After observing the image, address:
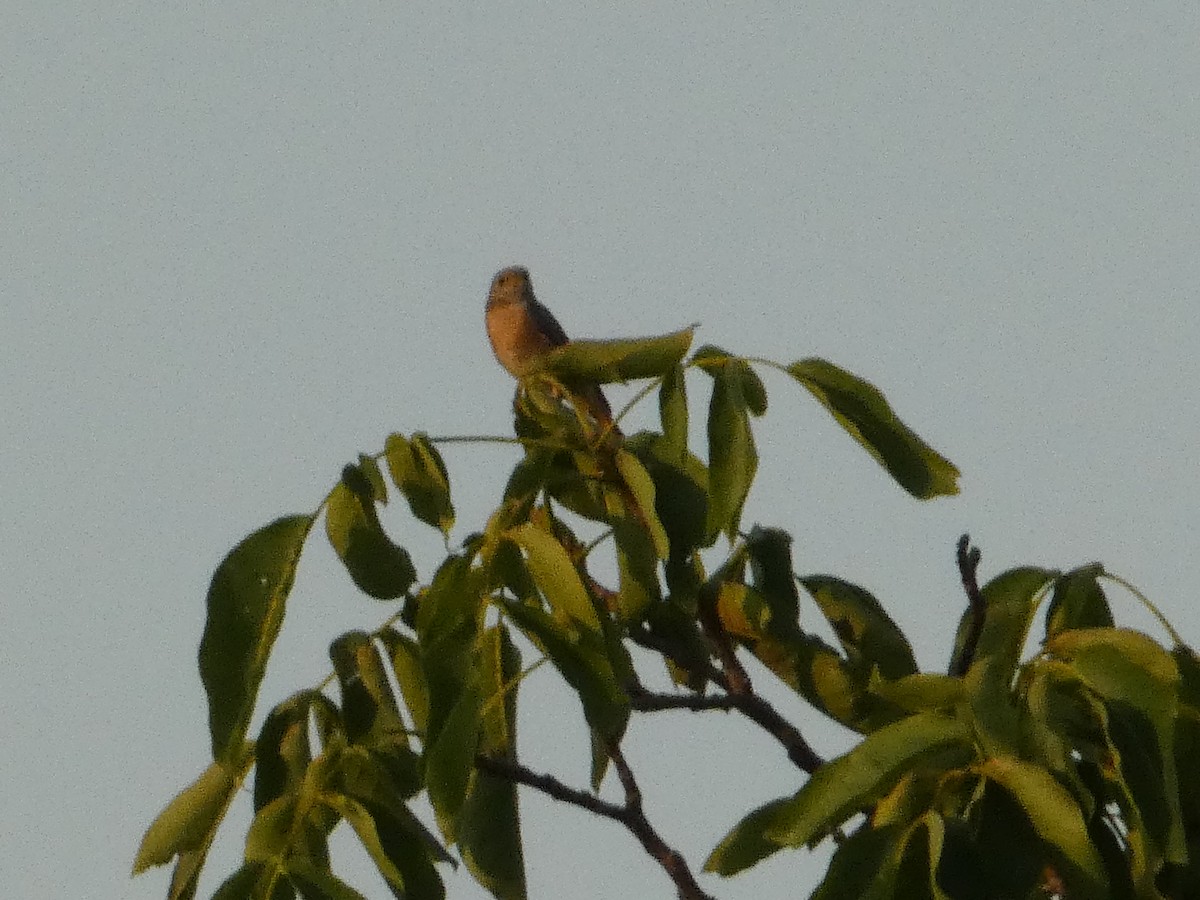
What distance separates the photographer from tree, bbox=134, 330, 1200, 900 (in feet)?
7.15

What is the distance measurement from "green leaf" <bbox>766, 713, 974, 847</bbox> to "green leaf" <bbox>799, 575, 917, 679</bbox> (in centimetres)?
57

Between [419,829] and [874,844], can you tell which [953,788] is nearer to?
[874,844]

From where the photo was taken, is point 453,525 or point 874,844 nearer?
point 874,844

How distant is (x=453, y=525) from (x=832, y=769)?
66 cm

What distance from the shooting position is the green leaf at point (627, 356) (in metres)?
2.66

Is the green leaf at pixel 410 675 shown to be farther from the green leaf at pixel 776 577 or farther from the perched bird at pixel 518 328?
the perched bird at pixel 518 328

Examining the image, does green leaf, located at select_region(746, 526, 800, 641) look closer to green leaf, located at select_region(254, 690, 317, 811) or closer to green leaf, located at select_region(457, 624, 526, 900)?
green leaf, located at select_region(457, 624, 526, 900)

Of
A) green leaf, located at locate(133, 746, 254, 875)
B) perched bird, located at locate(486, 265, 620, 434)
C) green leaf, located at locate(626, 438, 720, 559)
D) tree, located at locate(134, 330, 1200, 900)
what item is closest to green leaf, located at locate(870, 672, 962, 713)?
tree, located at locate(134, 330, 1200, 900)

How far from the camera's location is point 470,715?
2287 millimetres

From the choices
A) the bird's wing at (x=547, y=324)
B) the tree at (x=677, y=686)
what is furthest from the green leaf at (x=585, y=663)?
the bird's wing at (x=547, y=324)

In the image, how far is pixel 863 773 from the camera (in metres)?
2.14

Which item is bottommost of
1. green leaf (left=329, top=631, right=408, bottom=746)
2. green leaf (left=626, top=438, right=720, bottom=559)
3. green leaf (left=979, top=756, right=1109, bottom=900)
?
green leaf (left=979, top=756, right=1109, bottom=900)

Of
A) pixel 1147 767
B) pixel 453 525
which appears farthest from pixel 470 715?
pixel 1147 767

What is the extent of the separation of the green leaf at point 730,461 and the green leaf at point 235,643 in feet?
1.69
